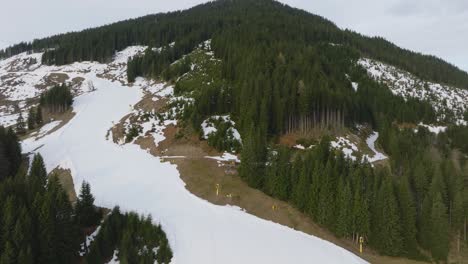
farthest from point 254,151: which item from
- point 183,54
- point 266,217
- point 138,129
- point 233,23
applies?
point 233,23

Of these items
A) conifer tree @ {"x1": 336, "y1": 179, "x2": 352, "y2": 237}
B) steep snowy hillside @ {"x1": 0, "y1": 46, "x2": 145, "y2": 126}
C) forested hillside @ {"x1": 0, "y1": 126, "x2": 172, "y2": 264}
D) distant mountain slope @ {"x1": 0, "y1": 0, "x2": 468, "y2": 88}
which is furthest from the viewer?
distant mountain slope @ {"x1": 0, "y1": 0, "x2": 468, "y2": 88}

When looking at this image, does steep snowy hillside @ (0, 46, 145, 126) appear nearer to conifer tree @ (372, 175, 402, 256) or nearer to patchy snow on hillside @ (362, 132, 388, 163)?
patchy snow on hillside @ (362, 132, 388, 163)

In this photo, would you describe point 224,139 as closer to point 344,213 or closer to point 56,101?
point 344,213

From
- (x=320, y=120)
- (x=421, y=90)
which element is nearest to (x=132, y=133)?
(x=320, y=120)

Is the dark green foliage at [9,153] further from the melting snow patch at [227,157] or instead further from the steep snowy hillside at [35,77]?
the steep snowy hillside at [35,77]

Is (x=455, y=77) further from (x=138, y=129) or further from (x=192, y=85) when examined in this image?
(x=138, y=129)

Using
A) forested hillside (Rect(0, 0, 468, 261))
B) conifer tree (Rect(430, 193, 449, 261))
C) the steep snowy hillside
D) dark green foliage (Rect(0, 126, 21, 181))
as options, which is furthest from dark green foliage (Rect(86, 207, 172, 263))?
the steep snowy hillside

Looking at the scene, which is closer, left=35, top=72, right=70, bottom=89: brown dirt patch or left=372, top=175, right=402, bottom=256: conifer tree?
left=372, top=175, right=402, bottom=256: conifer tree
